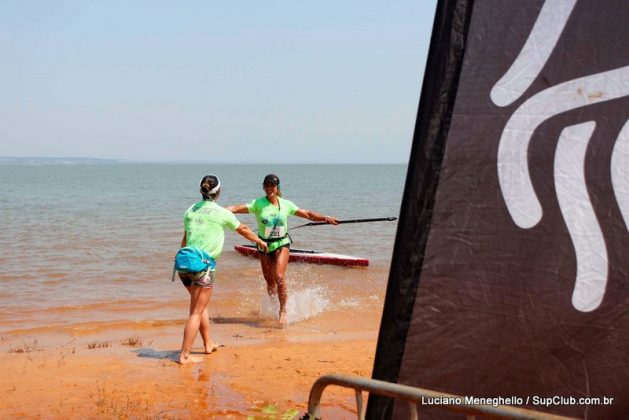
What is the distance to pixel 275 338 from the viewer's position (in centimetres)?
853

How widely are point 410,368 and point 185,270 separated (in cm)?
407

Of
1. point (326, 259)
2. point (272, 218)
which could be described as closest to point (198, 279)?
point (272, 218)

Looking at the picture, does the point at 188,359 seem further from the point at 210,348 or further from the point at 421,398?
the point at 421,398

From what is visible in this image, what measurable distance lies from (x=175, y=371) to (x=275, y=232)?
2501mm

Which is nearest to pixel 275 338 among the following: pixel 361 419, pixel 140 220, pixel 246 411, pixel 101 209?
pixel 246 411

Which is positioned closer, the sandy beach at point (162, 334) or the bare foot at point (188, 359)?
the sandy beach at point (162, 334)

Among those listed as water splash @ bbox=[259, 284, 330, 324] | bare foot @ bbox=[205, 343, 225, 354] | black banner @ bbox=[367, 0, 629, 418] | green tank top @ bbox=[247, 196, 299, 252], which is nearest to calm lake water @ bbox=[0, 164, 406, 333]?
water splash @ bbox=[259, 284, 330, 324]

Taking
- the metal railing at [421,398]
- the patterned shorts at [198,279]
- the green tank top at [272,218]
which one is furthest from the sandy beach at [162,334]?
the metal railing at [421,398]

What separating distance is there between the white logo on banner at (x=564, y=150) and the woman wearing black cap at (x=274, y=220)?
5.71 metres

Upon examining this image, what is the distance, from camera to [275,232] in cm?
855

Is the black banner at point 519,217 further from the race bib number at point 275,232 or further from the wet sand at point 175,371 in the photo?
the race bib number at point 275,232

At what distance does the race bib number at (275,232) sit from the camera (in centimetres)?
851

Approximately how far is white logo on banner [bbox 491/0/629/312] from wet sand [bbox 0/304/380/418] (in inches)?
122

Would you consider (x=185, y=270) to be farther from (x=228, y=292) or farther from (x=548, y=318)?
(x=228, y=292)
